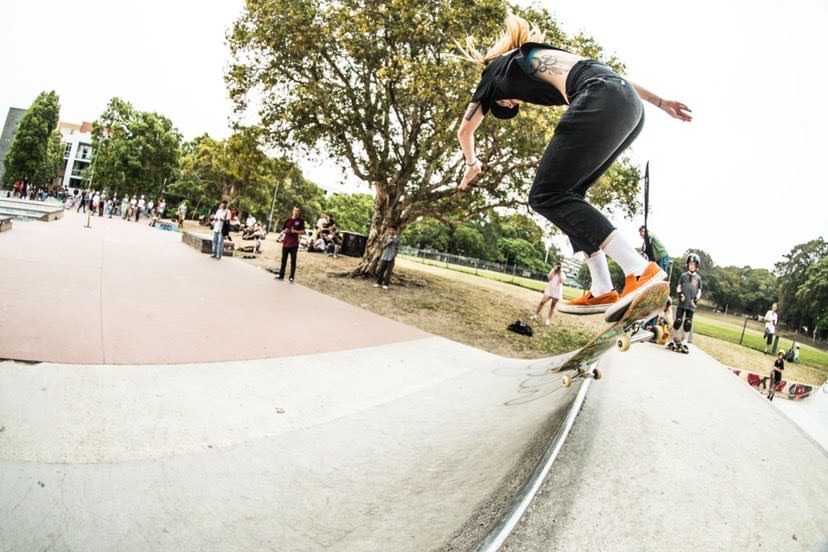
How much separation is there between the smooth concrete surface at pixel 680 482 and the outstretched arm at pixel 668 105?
1.65 metres

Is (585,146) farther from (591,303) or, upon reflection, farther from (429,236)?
(429,236)

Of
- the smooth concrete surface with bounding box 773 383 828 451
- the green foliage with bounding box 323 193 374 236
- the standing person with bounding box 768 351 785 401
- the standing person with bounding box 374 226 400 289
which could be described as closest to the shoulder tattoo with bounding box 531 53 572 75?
the smooth concrete surface with bounding box 773 383 828 451

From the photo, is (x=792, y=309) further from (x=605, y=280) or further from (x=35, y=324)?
(x=35, y=324)

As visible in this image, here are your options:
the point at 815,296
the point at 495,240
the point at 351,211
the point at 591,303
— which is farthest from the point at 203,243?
the point at 351,211

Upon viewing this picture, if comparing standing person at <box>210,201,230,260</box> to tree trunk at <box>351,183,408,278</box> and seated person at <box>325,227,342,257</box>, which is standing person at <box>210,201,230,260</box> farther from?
seated person at <box>325,227,342,257</box>

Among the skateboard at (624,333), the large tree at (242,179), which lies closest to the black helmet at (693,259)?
the skateboard at (624,333)

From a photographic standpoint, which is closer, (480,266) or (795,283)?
(795,283)

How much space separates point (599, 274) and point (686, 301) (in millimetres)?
4254

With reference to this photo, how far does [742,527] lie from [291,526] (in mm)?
1414

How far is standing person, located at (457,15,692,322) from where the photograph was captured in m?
1.68

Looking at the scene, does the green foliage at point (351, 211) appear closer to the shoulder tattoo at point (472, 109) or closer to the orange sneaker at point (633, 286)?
the shoulder tattoo at point (472, 109)

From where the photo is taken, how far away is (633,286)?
1.82 metres

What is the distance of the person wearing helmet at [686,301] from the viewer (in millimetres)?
4176

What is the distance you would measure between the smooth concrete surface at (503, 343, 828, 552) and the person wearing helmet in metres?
2.31
